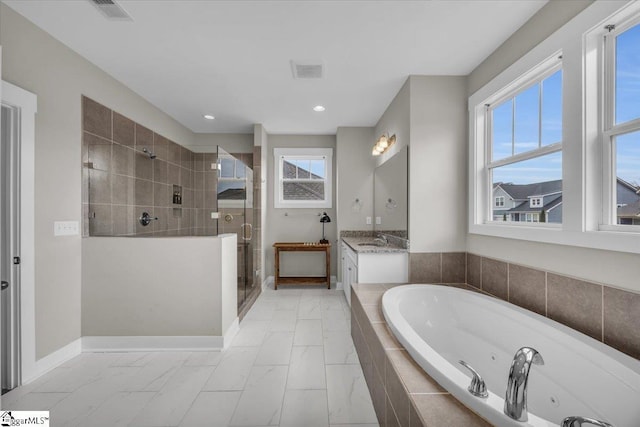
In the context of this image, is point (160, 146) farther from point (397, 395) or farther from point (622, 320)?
point (622, 320)

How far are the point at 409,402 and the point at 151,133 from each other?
3.73m

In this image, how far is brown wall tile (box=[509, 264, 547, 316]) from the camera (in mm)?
1799

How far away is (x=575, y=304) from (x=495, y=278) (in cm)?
67

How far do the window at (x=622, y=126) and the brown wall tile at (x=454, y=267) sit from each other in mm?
1240

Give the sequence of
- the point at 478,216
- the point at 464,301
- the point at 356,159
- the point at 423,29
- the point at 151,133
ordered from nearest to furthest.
Result: the point at 423,29 < the point at 464,301 < the point at 478,216 < the point at 151,133 < the point at 356,159

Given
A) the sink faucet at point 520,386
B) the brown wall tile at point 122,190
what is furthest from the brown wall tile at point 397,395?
the brown wall tile at point 122,190

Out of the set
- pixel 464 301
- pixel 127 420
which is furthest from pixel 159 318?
pixel 464 301

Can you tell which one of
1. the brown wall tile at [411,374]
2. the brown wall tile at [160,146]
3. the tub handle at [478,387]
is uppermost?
the brown wall tile at [160,146]

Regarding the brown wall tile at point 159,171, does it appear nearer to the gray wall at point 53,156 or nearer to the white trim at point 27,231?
the gray wall at point 53,156

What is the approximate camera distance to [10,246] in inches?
73.2

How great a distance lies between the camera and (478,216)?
2.50 metres

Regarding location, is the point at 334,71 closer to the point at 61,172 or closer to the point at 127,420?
the point at 61,172

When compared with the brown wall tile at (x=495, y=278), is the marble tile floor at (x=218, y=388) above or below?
below

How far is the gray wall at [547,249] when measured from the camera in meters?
1.36
